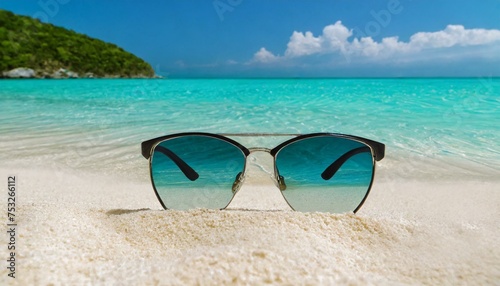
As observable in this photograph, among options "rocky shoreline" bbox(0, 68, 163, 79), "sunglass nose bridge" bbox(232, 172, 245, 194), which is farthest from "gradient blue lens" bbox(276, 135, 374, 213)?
"rocky shoreline" bbox(0, 68, 163, 79)

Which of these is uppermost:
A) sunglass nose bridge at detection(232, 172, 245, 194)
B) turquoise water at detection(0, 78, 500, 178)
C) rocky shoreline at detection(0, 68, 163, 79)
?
rocky shoreline at detection(0, 68, 163, 79)

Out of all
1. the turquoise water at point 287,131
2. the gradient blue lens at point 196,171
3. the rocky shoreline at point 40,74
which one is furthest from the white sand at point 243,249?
the rocky shoreline at point 40,74

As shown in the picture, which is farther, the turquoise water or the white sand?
the turquoise water

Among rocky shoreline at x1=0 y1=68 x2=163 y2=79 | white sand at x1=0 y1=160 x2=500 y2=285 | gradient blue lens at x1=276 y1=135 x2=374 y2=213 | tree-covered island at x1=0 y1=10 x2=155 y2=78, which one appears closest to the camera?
white sand at x1=0 y1=160 x2=500 y2=285

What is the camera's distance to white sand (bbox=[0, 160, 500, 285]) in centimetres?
106

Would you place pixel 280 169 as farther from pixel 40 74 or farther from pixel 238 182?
pixel 40 74

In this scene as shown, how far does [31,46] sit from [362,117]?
6954 centimetres

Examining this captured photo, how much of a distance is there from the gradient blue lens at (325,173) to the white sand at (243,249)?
30cm

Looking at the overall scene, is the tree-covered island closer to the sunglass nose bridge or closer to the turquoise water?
the turquoise water

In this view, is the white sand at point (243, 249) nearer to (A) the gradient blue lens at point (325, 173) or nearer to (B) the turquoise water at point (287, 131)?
(A) the gradient blue lens at point (325, 173)

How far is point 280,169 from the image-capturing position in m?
2.08

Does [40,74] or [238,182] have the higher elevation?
[40,74]

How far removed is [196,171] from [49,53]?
73.0m

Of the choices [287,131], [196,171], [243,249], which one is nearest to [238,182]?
[196,171]
